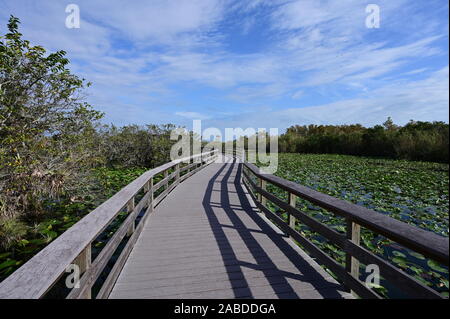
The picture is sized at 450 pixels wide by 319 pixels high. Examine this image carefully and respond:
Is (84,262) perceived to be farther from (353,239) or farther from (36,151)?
(36,151)

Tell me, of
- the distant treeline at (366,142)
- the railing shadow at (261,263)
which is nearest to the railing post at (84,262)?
the railing shadow at (261,263)

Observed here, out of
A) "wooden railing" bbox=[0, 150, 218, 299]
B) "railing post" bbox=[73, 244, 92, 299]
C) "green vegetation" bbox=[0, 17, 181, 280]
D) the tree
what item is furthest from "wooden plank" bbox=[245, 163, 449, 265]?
the tree

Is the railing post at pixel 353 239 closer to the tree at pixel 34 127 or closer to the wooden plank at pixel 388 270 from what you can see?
the wooden plank at pixel 388 270

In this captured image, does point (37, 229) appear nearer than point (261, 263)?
No

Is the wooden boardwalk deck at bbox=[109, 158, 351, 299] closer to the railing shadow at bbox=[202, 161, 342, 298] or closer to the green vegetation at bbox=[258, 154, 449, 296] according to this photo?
the railing shadow at bbox=[202, 161, 342, 298]

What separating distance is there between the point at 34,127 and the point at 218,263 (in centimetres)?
458

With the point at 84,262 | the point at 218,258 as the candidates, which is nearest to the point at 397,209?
the point at 218,258

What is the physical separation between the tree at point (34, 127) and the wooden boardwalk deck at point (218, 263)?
2.47 metres

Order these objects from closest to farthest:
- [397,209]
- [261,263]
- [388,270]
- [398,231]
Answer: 1. [398,231]
2. [388,270]
3. [261,263]
4. [397,209]

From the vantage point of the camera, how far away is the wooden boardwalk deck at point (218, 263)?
2156mm

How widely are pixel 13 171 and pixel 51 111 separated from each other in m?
1.43

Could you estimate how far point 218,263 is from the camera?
8.75ft
